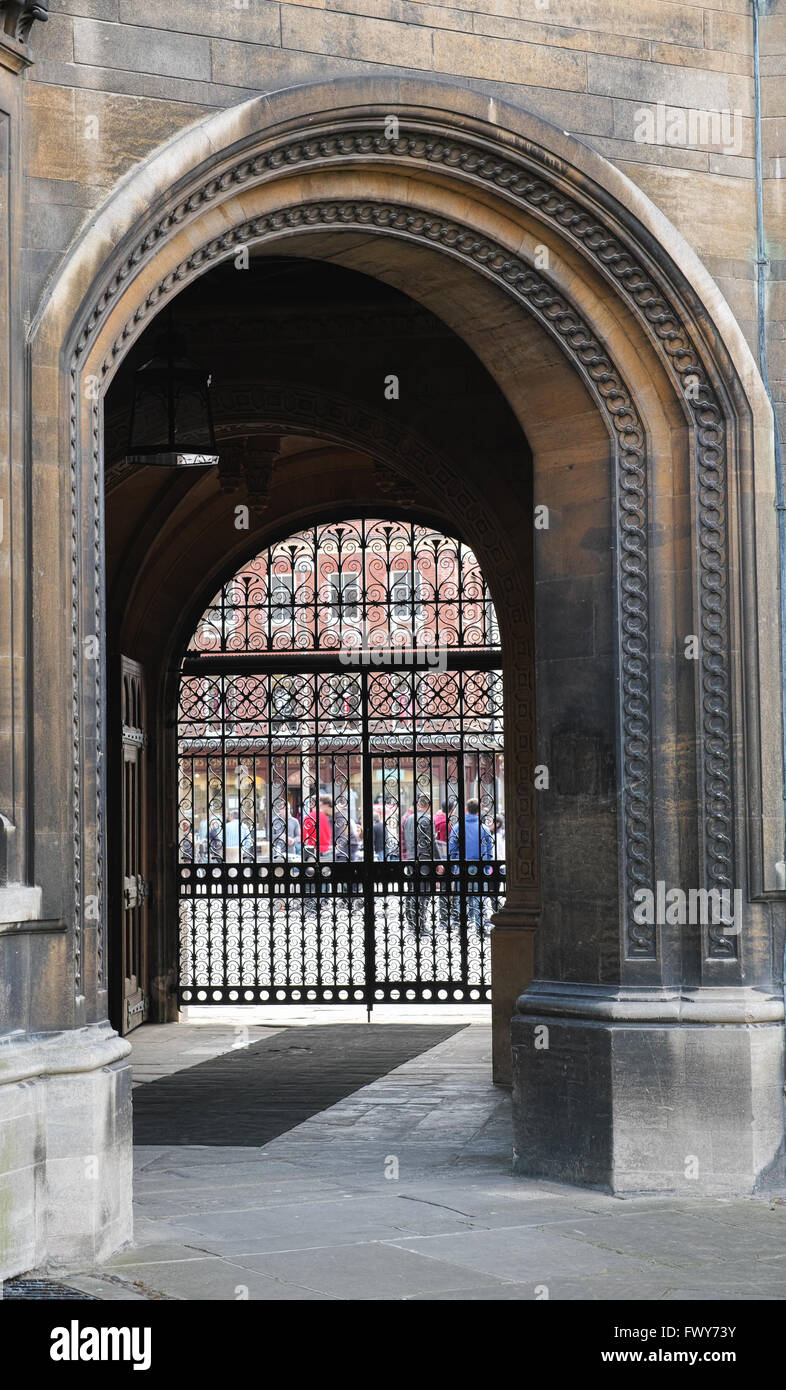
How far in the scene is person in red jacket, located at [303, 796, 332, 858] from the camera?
1515 cm

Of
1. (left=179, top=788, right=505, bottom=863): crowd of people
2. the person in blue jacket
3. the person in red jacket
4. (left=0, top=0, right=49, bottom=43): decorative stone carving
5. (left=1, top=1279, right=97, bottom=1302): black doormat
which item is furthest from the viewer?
the person in red jacket

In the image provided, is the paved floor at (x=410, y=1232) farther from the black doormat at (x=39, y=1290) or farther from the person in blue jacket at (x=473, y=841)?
the person in blue jacket at (x=473, y=841)

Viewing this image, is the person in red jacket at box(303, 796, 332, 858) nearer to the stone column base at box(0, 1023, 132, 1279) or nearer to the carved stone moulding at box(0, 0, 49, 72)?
the stone column base at box(0, 1023, 132, 1279)

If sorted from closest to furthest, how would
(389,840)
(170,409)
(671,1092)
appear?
(671,1092) < (170,409) < (389,840)

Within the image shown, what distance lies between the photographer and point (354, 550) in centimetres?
1514

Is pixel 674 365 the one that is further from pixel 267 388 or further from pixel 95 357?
pixel 267 388

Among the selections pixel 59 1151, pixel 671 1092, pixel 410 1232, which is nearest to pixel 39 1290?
pixel 59 1151

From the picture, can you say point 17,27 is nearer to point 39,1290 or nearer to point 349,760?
point 39,1290

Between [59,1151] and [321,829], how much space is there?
9073mm

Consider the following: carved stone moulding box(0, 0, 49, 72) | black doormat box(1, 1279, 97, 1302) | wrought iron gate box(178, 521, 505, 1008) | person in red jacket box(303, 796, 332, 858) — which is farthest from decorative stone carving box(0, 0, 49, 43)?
person in red jacket box(303, 796, 332, 858)

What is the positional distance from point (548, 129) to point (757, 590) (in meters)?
2.13

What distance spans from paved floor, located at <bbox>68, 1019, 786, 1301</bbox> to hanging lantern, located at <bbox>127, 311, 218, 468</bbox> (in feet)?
11.7

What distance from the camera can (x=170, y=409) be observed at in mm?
9203

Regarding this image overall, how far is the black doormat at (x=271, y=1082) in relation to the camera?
955 cm
